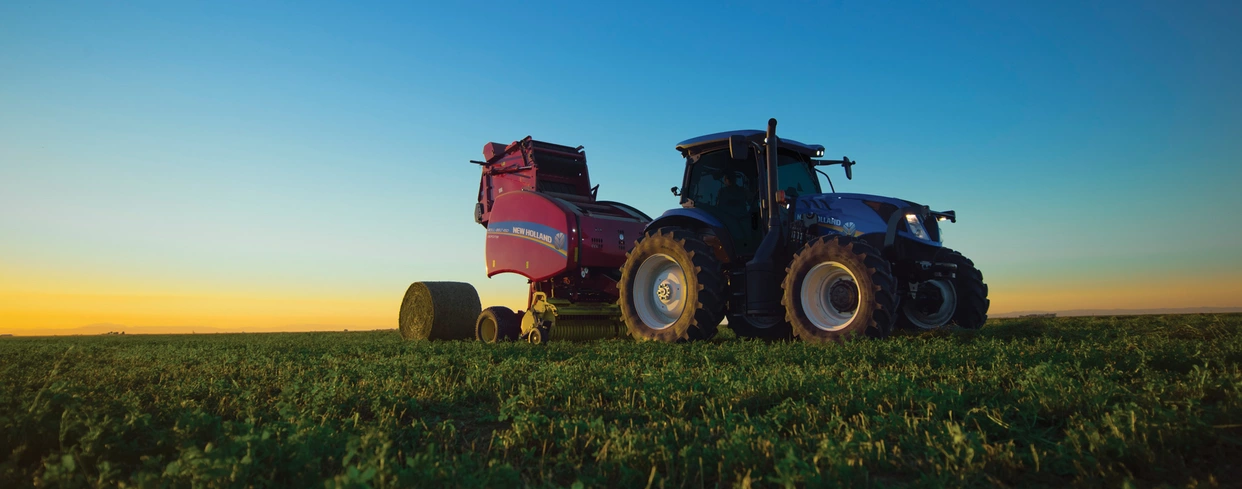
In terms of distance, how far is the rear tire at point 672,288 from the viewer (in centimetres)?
865

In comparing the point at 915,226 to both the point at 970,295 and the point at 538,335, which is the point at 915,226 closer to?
the point at 970,295

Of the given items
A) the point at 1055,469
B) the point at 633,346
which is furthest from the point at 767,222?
the point at 1055,469

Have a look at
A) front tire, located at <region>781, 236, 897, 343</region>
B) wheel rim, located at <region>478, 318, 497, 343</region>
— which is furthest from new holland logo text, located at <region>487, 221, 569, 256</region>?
front tire, located at <region>781, 236, 897, 343</region>

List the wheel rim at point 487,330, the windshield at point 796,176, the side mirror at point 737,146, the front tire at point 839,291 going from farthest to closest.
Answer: the wheel rim at point 487,330 < the windshield at point 796,176 < the side mirror at point 737,146 < the front tire at point 839,291

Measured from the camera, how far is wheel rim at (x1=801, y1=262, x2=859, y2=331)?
7656 millimetres

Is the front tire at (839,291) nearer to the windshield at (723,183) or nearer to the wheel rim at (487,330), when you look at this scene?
the windshield at (723,183)

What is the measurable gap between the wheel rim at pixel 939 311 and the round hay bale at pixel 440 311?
289 inches

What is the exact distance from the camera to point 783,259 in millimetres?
8648

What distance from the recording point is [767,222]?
28.8ft

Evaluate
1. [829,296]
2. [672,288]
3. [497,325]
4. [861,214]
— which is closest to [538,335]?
[497,325]

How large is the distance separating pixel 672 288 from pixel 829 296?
2.30m

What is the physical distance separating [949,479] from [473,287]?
449 inches

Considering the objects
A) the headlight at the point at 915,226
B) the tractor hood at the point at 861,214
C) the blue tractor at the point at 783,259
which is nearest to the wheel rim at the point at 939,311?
the blue tractor at the point at 783,259

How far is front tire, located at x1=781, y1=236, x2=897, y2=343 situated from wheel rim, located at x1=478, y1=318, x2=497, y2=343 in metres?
5.71
